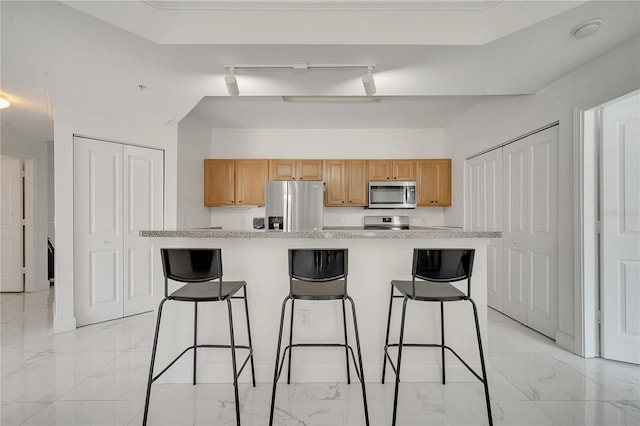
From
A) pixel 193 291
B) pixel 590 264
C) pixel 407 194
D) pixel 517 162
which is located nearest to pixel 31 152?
pixel 193 291

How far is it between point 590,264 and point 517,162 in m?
1.21

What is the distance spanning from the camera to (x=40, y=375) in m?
2.07

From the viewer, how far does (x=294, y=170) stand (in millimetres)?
4395

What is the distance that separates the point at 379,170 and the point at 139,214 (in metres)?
3.30

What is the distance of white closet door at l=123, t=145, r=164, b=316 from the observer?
3.26 m

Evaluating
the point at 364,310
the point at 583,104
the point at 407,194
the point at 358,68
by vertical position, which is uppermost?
the point at 358,68

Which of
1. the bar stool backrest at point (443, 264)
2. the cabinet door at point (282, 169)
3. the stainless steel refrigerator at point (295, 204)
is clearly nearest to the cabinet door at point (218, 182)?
the cabinet door at point (282, 169)

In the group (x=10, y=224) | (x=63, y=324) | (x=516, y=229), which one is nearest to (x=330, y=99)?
(x=516, y=229)

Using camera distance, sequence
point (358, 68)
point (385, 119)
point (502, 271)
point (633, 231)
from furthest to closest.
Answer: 1. point (385, 119)
2. point (502, 271)
3. point (358, 68)
4. point (633, 231)

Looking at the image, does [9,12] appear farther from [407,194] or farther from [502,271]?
[502,271]

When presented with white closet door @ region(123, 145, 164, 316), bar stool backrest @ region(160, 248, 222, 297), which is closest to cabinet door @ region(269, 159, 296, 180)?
white closet door @ region(123, 145, 164, 316)

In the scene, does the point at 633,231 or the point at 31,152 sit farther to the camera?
the point at 31,152

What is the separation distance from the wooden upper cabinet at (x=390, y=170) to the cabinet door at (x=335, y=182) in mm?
435

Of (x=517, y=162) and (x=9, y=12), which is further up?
(x=9, y=12)
